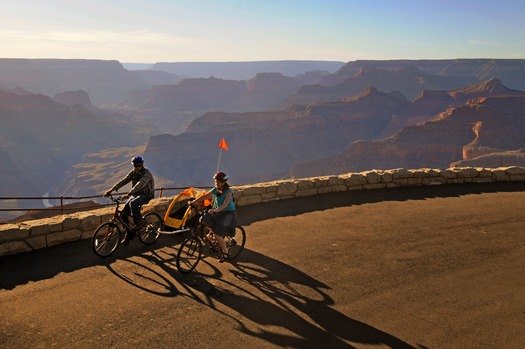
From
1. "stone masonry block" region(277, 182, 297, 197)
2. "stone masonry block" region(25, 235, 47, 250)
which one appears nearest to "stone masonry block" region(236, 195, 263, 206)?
"stone masonry block" region(277, 182, 297, 197)

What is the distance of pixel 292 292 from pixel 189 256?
6.30 ft

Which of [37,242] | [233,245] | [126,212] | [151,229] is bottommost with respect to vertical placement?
[233,245]

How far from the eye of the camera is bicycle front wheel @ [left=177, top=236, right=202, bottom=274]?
23.4 ft

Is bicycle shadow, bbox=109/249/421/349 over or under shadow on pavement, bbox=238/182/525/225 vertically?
under

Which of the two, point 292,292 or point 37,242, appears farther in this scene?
point 37,242

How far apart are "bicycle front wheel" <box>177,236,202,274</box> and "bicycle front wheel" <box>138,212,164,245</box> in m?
1.14

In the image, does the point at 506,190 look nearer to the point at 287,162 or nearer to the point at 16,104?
the point at 287,162

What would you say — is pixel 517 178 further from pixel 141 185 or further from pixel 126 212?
pixel 126 212

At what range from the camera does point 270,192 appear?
11.7m

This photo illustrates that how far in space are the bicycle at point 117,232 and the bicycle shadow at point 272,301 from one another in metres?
0.61

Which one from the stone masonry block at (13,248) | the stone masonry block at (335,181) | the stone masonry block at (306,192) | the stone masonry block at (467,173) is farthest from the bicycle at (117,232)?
the stone masonry block at (467,173)

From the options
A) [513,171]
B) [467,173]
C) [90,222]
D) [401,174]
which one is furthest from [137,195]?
[513,171]

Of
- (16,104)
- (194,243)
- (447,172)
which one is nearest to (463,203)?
(447,172)

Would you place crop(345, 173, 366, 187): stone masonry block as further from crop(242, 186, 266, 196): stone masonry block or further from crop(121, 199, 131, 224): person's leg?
crop(121, 199, 131, 224): person's leg
